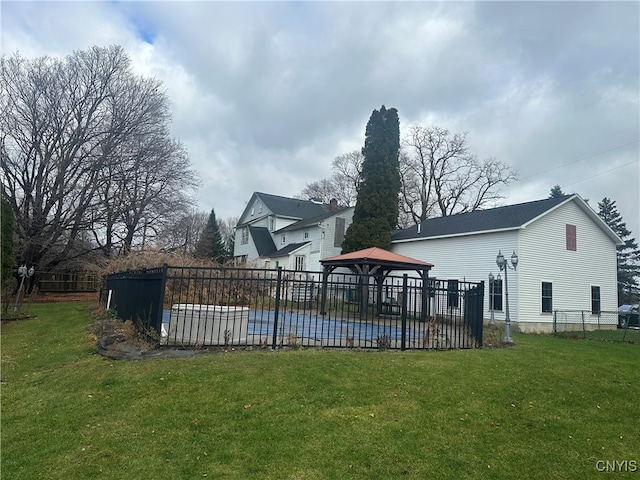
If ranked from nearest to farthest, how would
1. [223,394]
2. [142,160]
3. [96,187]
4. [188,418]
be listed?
[188,418] → [223,394] → [96,187] → [142,160]

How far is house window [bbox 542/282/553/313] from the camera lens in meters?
16.8

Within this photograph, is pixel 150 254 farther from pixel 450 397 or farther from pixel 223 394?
pixel 450 397

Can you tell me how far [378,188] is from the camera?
24953 mm

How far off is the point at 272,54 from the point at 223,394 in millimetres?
10463

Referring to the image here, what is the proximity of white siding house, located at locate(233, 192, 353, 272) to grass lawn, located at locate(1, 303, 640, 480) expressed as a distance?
56.0 feet

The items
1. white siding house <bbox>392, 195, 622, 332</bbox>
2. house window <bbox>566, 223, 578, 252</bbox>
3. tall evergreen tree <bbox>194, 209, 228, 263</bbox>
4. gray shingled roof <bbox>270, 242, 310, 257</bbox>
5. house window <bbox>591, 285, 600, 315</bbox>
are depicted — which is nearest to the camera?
white siding house <bbox>392, 195, 622, 332</bbox>

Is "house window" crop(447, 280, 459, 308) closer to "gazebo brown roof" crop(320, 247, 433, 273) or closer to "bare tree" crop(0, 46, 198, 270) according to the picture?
"gazebo brown roof" crop(320, 247, 433, 273)

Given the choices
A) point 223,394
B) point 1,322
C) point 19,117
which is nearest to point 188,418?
point 223,394

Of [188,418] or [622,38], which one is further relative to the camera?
[622,38]

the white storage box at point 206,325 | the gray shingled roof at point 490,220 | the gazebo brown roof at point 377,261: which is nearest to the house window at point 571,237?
the gray shingled roof at point 490,220

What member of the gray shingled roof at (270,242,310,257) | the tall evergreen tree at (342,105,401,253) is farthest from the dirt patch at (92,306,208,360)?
the gray shingled roof at (270,242,310,257)

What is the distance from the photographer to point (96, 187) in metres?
23.8

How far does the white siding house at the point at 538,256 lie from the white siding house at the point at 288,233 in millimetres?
8502

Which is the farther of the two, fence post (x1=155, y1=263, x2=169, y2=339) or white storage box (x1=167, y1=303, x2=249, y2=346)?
white storage box (x1=167, y1=303, x2=249, y2=346)
